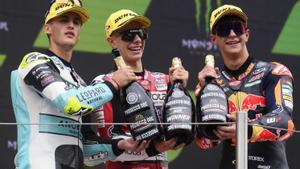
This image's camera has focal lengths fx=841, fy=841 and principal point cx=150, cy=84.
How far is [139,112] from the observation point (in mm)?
2686

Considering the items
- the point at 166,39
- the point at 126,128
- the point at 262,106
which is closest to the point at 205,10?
the point at 166,39

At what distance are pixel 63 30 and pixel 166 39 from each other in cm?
134

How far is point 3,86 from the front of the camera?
386cm

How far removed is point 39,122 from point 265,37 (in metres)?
1.97

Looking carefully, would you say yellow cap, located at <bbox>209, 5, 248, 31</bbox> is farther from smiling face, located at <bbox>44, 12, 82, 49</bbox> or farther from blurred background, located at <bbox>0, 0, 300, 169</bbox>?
blurred background, located at <bbox>0, 0, 300, 169</bbox>

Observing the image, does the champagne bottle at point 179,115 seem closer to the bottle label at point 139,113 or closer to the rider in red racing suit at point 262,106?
the bottle label at point 139,113

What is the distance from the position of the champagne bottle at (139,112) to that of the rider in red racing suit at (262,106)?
360mm

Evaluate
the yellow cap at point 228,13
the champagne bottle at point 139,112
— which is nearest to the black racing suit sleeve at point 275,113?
the yellow cap at point 228,13

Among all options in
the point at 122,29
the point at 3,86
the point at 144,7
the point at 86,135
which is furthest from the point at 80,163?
the point at 144,7

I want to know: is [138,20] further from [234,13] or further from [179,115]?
[179,115]

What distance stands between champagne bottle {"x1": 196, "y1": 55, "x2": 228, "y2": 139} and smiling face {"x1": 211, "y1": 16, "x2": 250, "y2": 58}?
413 mm

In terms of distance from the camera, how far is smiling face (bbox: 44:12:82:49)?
2938mm

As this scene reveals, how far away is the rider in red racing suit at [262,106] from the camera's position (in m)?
2.95

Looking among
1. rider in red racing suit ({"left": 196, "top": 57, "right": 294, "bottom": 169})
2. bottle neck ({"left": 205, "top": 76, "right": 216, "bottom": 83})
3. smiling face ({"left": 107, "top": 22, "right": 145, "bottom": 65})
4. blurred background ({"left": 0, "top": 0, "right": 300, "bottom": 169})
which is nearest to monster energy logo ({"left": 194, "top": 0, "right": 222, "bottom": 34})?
blurred background ({"left": 0, "top": 0, "right": 300, "bottom": 169})
